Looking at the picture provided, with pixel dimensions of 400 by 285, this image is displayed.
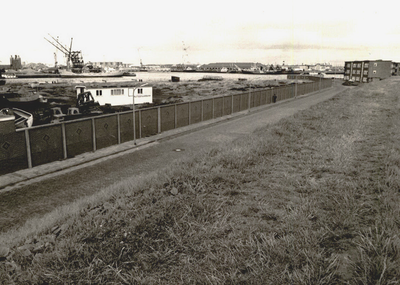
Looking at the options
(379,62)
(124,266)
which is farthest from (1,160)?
(379,62)

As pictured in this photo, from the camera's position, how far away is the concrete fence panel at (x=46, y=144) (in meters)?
15.5

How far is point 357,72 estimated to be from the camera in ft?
530

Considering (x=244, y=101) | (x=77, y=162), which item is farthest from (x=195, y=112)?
(x=77, y=162)

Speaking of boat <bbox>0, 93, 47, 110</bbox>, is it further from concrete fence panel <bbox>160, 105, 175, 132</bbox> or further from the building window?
concrete fence panel <bbox>160, 105, 175, 132</bbox>

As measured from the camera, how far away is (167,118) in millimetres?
25094

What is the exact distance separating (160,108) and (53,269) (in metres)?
18.9

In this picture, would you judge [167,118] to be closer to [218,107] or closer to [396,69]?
[218,107]

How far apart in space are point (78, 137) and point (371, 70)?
530ft

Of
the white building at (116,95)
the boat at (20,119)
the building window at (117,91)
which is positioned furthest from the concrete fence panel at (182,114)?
the building window at (117,91)

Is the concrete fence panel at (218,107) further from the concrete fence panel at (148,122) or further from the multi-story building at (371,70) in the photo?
the multi-story building at (371,70)

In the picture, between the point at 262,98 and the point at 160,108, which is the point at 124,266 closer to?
the point at 160,108

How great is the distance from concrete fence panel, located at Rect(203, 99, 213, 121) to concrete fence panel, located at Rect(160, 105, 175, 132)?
5.15 m

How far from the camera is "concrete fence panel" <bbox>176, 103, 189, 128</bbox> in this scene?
26.4 m

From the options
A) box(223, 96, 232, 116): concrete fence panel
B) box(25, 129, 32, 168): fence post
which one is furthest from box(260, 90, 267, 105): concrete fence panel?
box(25, 129, 32, 168): fence post
